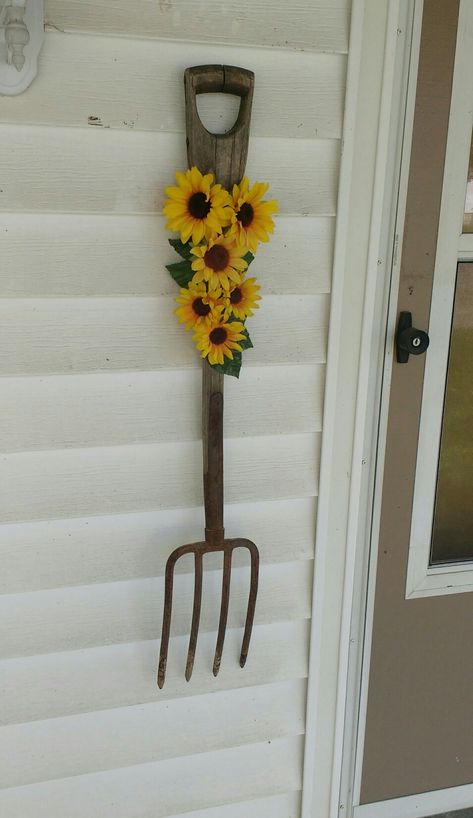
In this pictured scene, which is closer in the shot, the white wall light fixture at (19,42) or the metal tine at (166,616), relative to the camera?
the white wall light fixture at (19,42)

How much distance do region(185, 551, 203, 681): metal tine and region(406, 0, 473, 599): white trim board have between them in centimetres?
50

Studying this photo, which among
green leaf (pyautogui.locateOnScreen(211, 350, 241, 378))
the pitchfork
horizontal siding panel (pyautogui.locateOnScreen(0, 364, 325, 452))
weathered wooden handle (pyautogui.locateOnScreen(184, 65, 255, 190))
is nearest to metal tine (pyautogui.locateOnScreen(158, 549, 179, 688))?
the pitchfork

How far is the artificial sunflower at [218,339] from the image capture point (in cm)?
123

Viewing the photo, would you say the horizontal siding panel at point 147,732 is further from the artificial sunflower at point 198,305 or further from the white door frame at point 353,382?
the artificial sunflower at point 198,305

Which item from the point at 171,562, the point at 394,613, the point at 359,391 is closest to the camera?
the point at 171,562

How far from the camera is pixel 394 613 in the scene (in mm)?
1594

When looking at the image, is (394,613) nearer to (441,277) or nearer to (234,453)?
Result: (234,453)

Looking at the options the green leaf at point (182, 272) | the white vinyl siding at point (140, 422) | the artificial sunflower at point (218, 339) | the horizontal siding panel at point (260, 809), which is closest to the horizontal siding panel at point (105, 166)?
the white vinyl siding at point (140, 422)

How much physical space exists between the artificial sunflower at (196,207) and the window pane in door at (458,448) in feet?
1.72

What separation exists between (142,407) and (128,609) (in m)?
0.40

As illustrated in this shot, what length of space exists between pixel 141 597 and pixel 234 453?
1.09 ft

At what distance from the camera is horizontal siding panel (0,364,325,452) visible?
1266 millimetres

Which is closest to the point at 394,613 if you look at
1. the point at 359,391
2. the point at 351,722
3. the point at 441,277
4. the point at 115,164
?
the point at 351,722

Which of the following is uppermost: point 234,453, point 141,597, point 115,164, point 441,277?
point 115,164
